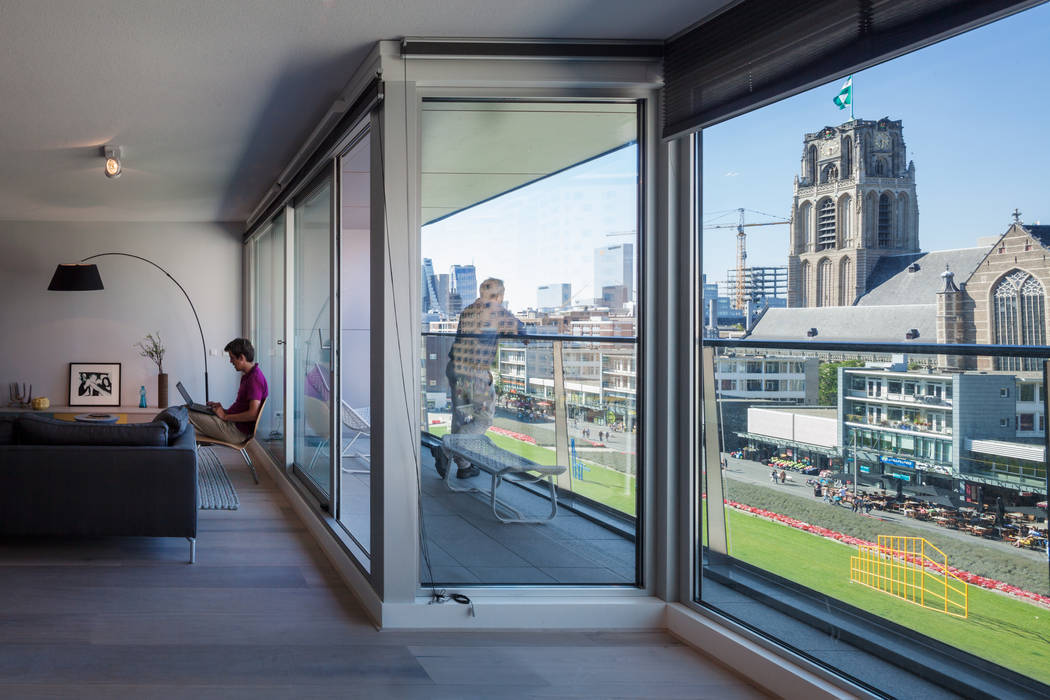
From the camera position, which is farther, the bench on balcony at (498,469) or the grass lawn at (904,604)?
the bench on balcony at (498,469)

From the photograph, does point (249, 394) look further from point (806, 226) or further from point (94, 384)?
point (806, 226)

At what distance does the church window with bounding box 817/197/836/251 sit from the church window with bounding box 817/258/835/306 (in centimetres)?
5

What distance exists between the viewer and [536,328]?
3430 millimetres

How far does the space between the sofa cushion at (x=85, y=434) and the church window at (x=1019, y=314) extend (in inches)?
156

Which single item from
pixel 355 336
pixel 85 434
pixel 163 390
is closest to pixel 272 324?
pixel 355 336

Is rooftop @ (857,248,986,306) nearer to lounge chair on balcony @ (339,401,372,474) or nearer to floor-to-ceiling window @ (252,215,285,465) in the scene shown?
lounge chair on balcony @ (339,401,372,474)

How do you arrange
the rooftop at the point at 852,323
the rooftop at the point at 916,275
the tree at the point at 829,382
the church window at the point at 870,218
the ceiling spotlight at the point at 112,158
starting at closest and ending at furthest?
the rooftop at the point at 916,275, the rooftop at the point at 852,323, the church window at the point at 870,218, the tree at the point at 829,382, the ceiling spotlight at the point at 112,158

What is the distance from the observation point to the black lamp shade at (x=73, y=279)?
7.85 meters

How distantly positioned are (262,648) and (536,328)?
1656 mm

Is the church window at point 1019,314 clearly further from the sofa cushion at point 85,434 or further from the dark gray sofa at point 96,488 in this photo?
the sofa cushion at point 85,434

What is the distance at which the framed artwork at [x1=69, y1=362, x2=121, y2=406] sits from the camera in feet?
27.8

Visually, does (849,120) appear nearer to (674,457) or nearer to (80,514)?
(674,457)

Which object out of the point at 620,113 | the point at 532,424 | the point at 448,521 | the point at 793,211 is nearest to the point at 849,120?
the point at 793,211

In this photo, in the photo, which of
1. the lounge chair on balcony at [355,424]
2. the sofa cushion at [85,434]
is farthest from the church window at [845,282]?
the lounge chair on balcony at [355,424]
